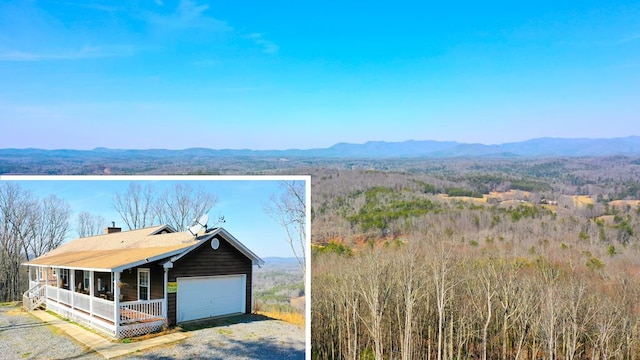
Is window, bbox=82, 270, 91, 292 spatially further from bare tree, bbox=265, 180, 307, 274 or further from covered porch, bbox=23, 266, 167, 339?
bare tree, bbox=265, 180, 307, 274

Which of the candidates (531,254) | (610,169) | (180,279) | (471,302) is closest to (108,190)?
(180,279)

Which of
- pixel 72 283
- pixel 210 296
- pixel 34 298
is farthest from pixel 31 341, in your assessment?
pixel 210 296

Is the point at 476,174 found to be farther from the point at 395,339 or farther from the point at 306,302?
the point at 306,302

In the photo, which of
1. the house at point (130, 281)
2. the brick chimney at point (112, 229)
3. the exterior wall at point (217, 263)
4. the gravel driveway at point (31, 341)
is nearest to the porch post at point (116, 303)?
the house at point (130, 281)

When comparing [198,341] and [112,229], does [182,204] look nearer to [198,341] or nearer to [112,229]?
[112,229]

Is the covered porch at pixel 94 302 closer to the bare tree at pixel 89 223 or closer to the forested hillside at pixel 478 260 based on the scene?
the bare tree at pixel 89 223
